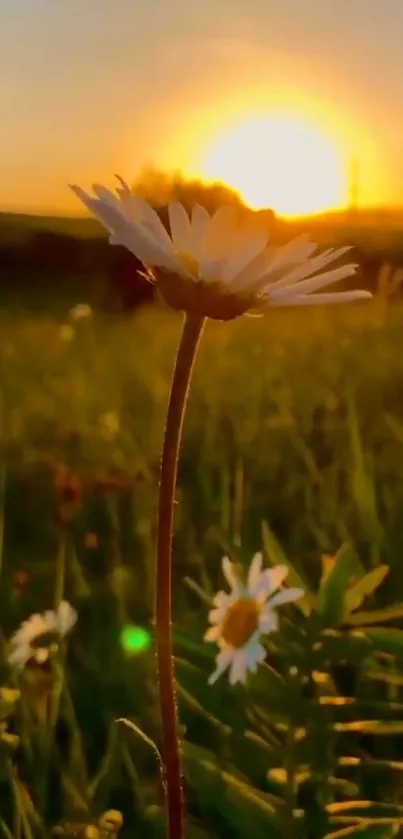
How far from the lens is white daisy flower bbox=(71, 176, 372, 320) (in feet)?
0.85

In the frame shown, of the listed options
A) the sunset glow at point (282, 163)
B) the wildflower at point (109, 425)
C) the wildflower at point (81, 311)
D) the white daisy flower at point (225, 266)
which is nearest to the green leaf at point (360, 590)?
the white daisy flower at point (225, 266)

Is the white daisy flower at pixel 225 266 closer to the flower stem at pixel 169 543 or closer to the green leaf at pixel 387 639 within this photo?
the flower stem at pixel 169 543

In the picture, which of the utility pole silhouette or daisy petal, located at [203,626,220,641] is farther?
the utility pole silhouette

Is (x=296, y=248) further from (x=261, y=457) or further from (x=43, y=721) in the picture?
(x=261, y=457)

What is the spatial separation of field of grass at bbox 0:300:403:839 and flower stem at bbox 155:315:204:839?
7 centimetres

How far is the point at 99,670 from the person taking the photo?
501mm

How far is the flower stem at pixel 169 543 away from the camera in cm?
25

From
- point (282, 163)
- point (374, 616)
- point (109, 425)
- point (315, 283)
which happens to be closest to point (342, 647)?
point (374, 616)

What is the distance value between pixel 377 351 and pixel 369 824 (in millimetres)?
873

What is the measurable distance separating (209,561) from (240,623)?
0.87 feet

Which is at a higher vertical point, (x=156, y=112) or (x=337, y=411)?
(x=156, y=112)

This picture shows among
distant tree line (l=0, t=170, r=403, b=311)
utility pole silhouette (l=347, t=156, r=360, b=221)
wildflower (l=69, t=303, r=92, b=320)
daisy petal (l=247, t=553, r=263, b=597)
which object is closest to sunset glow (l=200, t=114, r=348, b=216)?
utility pole silhouette (l=347, t=156, r=360, b=221)

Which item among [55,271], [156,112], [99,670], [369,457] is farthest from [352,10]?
[55,271]

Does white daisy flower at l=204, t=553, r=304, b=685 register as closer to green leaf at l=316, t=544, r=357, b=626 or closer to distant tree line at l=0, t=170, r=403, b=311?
green leaf at l=316, t=544, r=357, b=626
